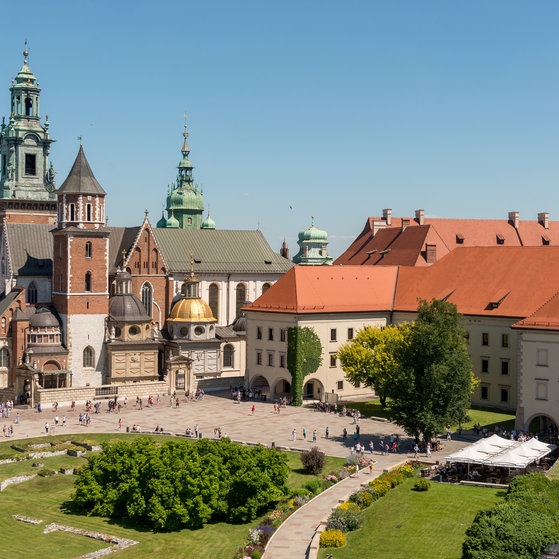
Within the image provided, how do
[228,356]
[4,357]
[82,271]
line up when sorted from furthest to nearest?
[228,356] < [82,271] < [4,357]

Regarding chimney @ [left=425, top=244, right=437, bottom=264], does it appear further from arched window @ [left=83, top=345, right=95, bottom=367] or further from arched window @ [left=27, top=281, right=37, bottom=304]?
arched window @ [left=27, top=281, right=37, bottom=304]

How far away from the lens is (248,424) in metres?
70.0

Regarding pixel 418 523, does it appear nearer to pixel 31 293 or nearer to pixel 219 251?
pixel 31 293

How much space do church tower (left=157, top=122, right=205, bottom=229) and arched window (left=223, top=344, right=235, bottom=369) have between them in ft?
196

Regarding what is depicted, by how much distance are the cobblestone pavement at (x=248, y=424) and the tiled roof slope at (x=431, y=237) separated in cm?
2603

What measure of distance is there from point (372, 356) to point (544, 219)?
50325mm

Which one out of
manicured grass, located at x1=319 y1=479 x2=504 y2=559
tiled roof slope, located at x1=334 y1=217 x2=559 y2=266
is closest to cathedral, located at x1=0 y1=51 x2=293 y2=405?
tiled roof slope, located at x1=334 y1=217 x2=559 y2=266

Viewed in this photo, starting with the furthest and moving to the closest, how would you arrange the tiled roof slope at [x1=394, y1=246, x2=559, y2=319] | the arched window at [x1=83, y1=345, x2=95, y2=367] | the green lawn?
the arched window at [x1=83, y1=345, x2=95, y2=367] → the tiled roof slope at [x1=394, y1=246, x2=559, y2=319] → the green lawn

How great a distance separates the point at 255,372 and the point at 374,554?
44.3 m

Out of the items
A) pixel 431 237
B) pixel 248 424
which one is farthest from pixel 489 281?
pixel 248 424

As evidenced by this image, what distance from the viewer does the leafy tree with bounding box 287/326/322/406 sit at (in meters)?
78.1

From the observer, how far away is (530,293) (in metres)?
74.1

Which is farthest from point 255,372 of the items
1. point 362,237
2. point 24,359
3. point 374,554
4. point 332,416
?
point 374,554

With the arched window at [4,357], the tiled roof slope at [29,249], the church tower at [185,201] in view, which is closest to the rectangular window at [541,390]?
the arched window at [4,357]
